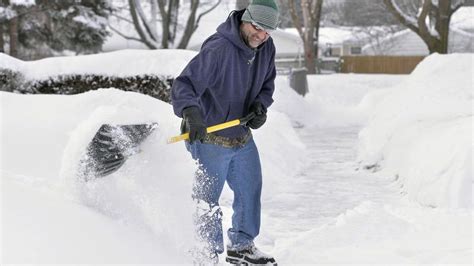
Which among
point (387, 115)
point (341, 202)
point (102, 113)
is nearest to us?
point (102, 113)

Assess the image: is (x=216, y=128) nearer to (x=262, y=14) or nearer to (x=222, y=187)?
(x=222, y=187)

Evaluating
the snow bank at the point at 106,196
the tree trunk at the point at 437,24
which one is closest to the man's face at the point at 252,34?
the snow bank at the point at 106,196

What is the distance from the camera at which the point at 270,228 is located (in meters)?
5.11

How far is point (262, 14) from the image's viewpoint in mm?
3426

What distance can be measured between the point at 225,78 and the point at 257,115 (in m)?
0.29

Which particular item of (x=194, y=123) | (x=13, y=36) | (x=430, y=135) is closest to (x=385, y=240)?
(x=194, y=123)

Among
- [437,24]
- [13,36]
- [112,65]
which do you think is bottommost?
[437,24]

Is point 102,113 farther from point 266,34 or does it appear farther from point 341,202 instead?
point 341,202

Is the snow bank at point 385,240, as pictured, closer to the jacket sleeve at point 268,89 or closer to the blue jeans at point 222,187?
the blue jeans at point 222,187

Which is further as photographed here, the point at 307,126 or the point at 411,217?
the point at 307,126

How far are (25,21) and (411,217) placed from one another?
15744 millimetres

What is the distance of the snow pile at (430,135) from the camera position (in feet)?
17.9

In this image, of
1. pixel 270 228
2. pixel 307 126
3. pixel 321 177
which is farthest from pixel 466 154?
pixel 307 126

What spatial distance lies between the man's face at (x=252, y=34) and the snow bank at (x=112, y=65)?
5036mm
